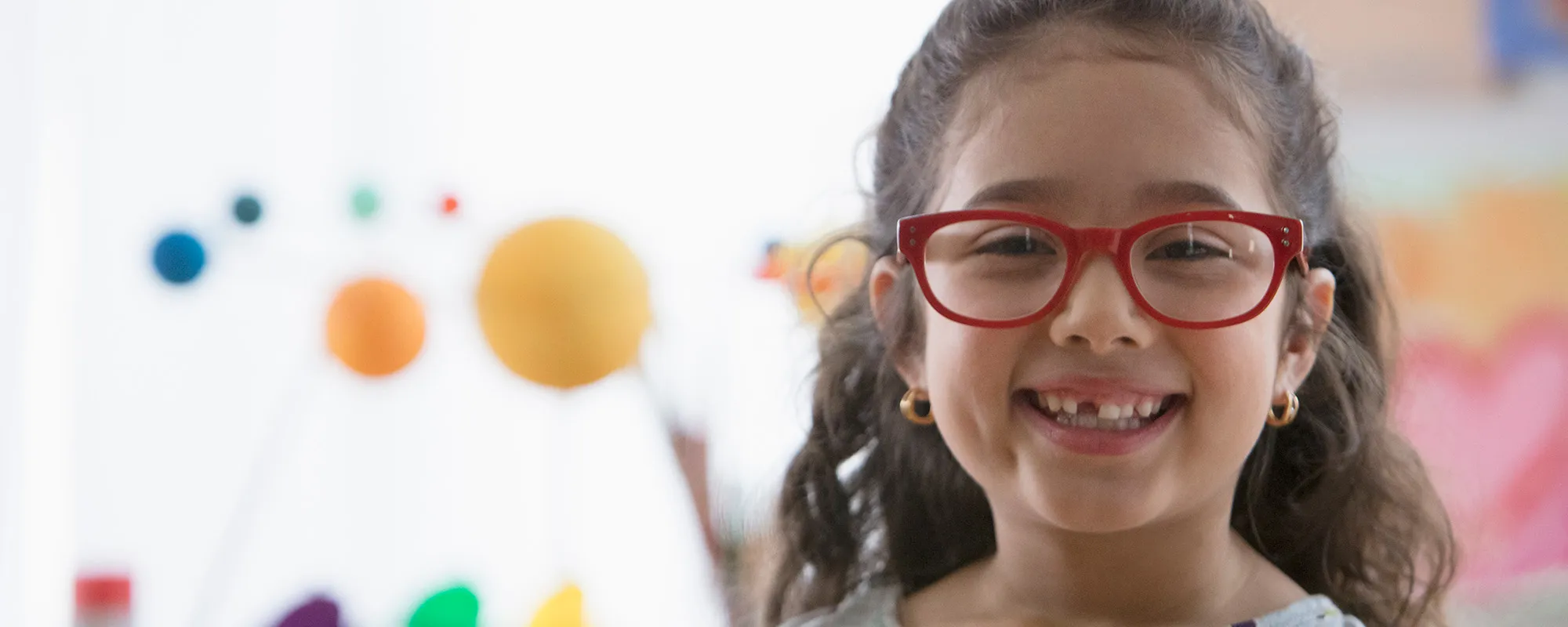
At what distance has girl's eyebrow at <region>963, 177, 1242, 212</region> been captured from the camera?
33.0 inches

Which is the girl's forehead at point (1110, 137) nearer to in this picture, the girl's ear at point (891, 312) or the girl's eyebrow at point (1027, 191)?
the girl's eyebrow at point (1027, 191)

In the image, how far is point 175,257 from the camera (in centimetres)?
124

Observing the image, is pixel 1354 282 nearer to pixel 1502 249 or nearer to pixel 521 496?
pixel 1502 249

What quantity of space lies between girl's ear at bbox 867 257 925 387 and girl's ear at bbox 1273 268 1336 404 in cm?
25

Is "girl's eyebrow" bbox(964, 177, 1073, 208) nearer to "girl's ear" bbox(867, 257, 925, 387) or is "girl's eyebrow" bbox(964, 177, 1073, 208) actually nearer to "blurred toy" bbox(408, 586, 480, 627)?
"girl's ear" bbox(867, 257, 925, 387)

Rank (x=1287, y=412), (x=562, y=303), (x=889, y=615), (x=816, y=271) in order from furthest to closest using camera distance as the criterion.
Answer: (x=816, y=271) < (x=562, y=303) < (x=889, y=615) < (x=1287, y=412)

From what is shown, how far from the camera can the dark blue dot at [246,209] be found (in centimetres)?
127

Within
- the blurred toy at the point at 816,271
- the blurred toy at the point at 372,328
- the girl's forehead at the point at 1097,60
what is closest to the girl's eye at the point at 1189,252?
the girl's forehead at the point at 1097,60

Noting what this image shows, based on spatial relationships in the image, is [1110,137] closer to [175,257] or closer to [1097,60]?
[1097,60]

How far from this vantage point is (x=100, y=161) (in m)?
1.24

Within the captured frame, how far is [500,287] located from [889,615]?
18.9 inches

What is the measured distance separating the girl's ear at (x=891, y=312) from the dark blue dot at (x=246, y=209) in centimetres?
62

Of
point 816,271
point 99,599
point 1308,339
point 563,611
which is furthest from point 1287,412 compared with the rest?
point 99,599

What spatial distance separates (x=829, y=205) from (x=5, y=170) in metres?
0.76
